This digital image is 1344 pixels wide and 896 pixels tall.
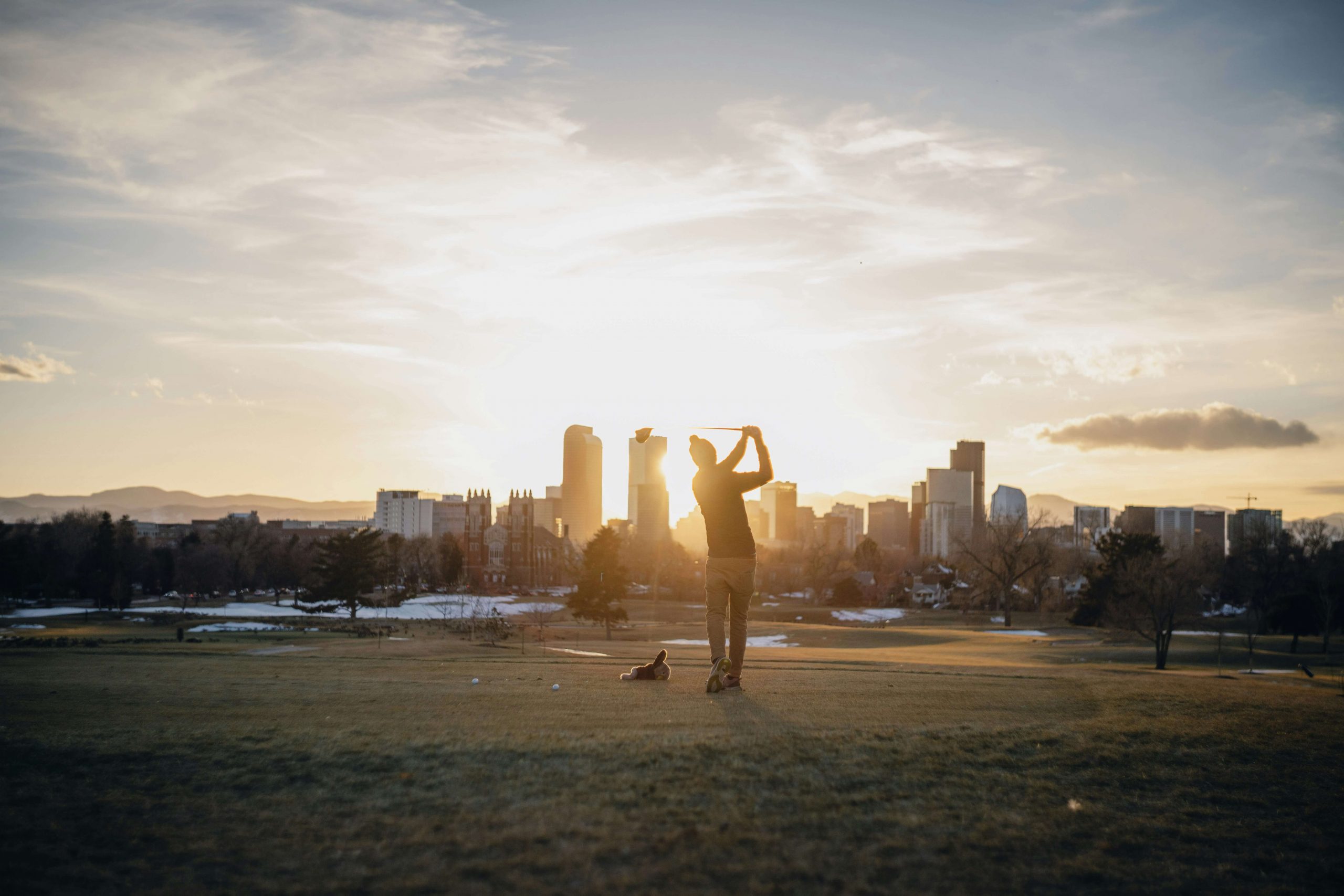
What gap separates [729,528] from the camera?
1094 centimetres

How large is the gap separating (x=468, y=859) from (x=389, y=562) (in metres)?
107

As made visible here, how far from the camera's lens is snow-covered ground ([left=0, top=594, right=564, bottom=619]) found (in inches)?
2933

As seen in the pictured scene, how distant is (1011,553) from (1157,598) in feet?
152

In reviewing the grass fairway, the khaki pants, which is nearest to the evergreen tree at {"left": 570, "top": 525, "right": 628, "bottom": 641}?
the khaki pants

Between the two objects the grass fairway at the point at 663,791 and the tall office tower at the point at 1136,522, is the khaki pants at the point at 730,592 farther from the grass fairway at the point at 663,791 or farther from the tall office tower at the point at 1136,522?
the tall office tower at the point at 1136,522

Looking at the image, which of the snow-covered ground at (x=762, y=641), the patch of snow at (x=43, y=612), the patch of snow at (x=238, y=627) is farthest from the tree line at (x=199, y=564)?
the snow-covered ground at (x=762, y=641)

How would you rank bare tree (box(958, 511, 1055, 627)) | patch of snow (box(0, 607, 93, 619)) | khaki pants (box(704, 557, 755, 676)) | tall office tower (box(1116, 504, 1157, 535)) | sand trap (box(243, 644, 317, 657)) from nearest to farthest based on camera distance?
khaki pants (box(704, 557, 755, 676))
sand trap (box(243, 644, 317, 657))
patch of snow (box(0, 607, 93, 619))
bare tree (box(958, 511, 1055, 627))
tall office tower (box(1116, 504, 1157, 535))

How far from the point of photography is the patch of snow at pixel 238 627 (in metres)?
54.0

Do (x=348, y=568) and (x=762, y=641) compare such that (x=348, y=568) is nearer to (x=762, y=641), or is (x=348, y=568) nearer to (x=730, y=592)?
(x=762, y=641)

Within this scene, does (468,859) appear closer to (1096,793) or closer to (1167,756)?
(1096,793)

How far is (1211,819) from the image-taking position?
Answer: 614 cm

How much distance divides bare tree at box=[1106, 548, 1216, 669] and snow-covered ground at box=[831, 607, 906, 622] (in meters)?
45.4

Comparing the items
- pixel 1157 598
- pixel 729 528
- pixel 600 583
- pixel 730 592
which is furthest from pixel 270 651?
pixel 600 583

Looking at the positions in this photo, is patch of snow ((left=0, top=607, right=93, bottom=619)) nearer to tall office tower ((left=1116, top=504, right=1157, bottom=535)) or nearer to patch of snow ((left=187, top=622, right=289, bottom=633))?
patch of snow ((left=187, top=622, right=289, bottom=633))
